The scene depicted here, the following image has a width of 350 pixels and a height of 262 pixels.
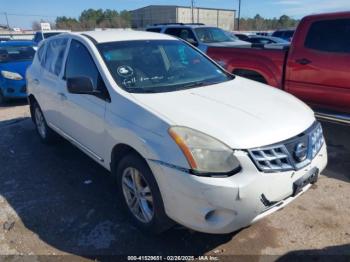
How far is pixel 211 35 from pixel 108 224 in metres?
8.83

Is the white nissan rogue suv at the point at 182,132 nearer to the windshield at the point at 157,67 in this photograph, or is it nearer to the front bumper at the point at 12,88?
the windshield at the point at 157,67

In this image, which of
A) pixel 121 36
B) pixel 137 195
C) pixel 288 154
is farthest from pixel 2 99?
pixel 288 154

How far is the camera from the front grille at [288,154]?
94.4 inches

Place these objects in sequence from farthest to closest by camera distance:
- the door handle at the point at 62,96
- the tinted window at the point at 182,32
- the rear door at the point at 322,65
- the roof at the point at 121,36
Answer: the tinted window at the point at 182,32, the rear door at the point at 322,65, the door handle at the point at 62,96, the roof at the point at 121,36

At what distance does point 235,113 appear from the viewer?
9.05 ft

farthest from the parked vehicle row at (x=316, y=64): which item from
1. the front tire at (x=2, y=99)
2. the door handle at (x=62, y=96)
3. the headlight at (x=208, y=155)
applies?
the front tire at (x=2, y=99)

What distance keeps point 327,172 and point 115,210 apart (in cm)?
271

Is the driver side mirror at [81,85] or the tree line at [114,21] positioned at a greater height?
the driver side mirror at [81,85]

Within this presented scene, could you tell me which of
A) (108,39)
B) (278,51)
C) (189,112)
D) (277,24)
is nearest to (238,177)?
(189,112)

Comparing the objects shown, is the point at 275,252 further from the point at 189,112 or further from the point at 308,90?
the point at 308,90

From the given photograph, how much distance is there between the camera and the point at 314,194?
12.3 feet

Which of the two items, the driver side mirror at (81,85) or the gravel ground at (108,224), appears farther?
the driver side mirror at (81,85)

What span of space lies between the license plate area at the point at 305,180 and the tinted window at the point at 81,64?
80.6 inches

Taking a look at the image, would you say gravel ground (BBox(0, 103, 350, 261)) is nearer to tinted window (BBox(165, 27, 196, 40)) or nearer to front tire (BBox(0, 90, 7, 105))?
front tire (BBox(0, 90, 7, 105))
